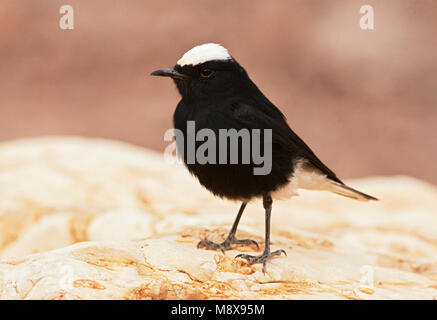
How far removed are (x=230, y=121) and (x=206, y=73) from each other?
1.48 ft

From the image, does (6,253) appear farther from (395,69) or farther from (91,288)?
(395,69)

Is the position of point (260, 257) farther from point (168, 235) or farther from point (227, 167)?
point (168, 235)

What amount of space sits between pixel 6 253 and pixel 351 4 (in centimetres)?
1176

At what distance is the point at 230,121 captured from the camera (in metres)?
4.57

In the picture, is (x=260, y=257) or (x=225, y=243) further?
(x=225, y=243)

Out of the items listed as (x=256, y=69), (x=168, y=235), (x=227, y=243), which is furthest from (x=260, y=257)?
(x=256, y=69)

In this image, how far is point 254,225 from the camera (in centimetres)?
592

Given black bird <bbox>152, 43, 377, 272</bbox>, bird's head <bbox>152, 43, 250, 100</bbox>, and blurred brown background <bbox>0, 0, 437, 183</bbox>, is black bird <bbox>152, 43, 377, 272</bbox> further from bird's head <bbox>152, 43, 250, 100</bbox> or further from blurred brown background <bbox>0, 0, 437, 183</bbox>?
blurred brown background <bbox>0, 0, 437, 183</bbox>

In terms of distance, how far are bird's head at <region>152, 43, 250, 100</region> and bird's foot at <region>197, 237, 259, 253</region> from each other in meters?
1.11

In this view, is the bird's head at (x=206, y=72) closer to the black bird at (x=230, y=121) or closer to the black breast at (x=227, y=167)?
the black bird at (x=230, y=121)

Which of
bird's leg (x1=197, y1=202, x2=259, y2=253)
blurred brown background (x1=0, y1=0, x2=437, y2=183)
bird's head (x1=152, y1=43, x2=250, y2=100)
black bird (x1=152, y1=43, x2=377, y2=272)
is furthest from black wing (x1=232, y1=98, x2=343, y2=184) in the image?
blurred brown background (x1=0, y1=0, x2=437, y2=183)

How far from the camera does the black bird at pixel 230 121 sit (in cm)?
457

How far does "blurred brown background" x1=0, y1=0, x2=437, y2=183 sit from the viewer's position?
1347 cm
